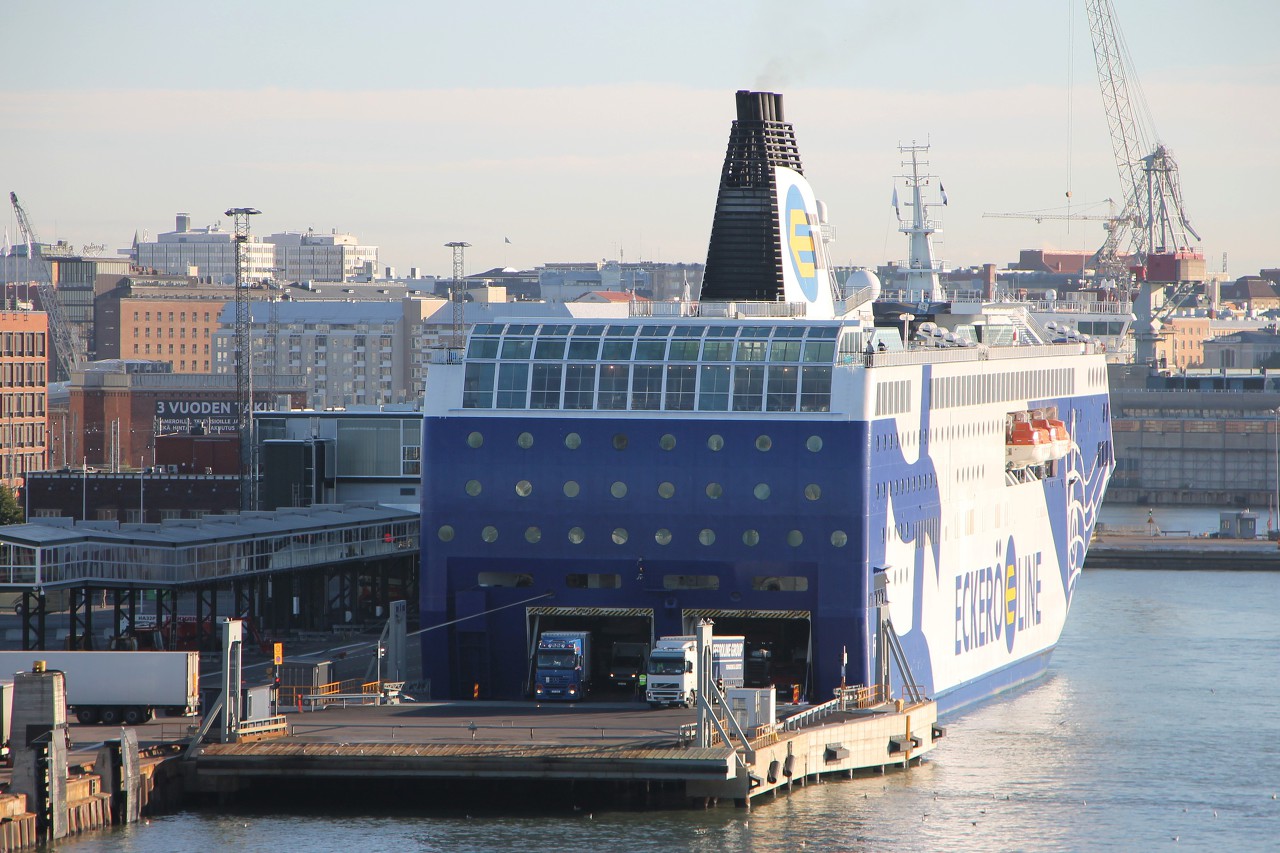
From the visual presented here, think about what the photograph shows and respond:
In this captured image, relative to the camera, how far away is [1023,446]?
58.1 metres

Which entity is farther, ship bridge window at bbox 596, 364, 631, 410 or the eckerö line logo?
the eckerö line logo

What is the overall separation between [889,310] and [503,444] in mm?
19577

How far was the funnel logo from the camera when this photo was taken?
178 feet

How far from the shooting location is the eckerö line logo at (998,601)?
2156 inches

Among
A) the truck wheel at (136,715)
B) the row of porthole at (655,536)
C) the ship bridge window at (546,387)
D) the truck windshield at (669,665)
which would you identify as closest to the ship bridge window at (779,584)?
the row of porthole at (655,536)

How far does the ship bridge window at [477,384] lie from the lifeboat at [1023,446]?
1593 centimetres

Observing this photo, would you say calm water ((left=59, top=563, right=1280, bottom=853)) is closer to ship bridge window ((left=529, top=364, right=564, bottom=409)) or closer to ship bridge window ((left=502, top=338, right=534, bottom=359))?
ship bridge window ((left=529, top=364, right=564, bottom=409))

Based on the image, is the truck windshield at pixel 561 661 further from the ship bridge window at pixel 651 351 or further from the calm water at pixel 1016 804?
the ship bridge window at pixel 651 351

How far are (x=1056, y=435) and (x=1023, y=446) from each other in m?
2.52

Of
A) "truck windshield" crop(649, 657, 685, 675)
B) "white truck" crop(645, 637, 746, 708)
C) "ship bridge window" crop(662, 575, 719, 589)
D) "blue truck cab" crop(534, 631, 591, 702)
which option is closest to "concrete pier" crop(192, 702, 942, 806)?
"white truck" crop(645, 637, 746, 708)

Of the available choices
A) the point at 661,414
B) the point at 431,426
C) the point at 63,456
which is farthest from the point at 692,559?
the point at 63,456

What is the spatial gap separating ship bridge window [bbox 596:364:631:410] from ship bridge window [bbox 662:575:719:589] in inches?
148

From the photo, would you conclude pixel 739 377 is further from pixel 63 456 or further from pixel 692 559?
pixel 63 456

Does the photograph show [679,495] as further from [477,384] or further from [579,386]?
[477,384]
